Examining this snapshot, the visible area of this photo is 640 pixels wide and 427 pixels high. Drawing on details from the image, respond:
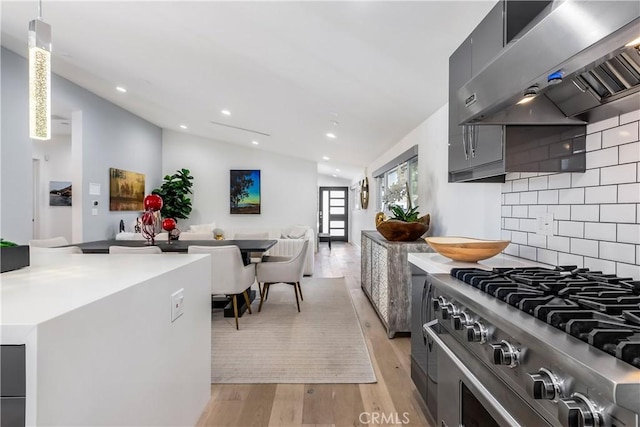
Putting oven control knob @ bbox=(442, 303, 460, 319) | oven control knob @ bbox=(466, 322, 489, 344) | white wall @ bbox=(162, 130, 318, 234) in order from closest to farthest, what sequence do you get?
1. oven control knob @ bbox=(466, 322, 489, 344)
2. oven control knob @ bbox=(442, 303, 460, 319)
3. white wall @ bbox=(162, 130, 318, 234)

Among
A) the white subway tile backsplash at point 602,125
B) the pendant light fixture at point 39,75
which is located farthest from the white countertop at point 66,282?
the white subway tile backsplash at point 602,125

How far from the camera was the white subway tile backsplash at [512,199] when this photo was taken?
202 cm

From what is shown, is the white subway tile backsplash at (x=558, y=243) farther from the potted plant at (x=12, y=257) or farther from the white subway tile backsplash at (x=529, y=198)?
A: the potted plant at (x=12, y=257)

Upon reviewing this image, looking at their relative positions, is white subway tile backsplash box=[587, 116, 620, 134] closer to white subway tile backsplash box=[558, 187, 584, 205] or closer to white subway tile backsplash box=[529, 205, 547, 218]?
white subway tile backsplash box=[558, 187, 584, 205]

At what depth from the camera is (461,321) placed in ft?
3.79

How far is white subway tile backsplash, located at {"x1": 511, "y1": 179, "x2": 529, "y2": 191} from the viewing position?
192cm

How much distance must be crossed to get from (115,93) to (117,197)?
192 centimetres

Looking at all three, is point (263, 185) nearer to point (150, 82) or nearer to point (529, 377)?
point (150, 82)


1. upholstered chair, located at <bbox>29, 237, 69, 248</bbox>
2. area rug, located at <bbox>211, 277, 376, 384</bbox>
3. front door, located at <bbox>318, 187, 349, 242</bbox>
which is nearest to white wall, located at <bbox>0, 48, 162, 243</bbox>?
upholstered chair, located at <bbox>29, 237, 69, 248</bbox>

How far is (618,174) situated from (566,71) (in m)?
0.64

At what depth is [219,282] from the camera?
3316 mm

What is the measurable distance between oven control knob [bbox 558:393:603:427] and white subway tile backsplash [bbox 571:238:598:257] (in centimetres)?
108

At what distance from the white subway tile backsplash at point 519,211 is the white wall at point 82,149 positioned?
17.8 ft

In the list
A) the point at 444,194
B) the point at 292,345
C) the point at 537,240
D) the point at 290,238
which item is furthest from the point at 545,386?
the point at 290,238
